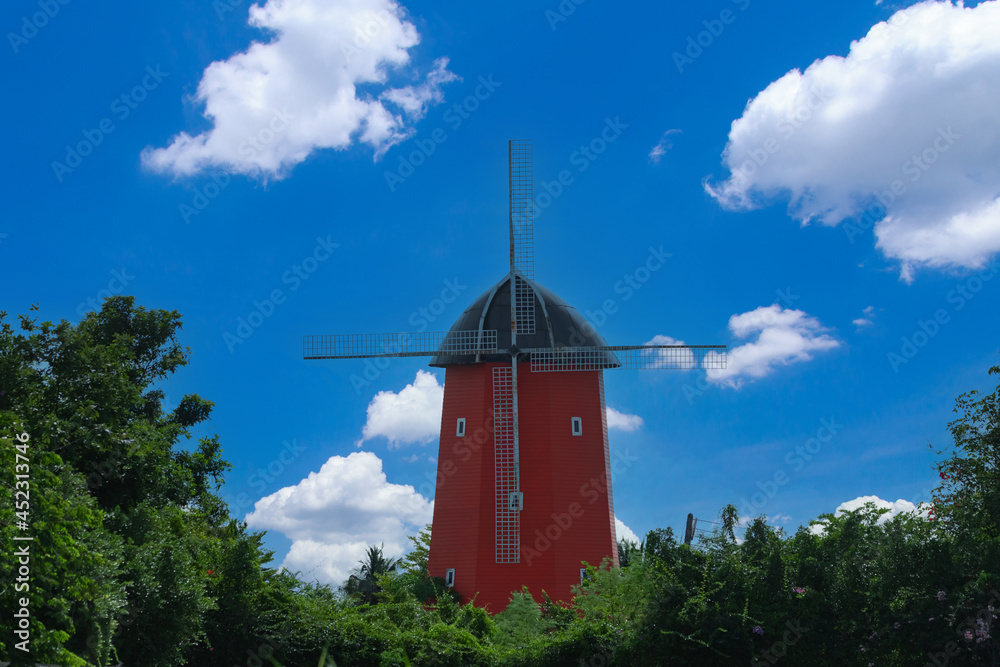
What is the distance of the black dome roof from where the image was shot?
23.7 meters

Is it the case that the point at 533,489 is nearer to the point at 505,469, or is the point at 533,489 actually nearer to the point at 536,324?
the point at 505,469

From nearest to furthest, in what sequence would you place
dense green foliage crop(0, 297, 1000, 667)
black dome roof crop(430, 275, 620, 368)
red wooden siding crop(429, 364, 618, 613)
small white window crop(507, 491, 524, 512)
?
dense green foliage crop(0, 297, 1000, 667), red wooden siding crop(429, 364, 618, 613), small white window crop(507, 491, 524, 512), black dome roof crop(430, 275, 620, 368)

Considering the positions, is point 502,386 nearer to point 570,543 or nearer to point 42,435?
point 570,543

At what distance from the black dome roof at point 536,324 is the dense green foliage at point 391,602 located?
8.12 m

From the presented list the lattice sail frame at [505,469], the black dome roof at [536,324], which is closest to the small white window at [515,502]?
the lattice sail frame at [505,469]

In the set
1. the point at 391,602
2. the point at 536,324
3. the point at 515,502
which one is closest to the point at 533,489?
the point at 515,502

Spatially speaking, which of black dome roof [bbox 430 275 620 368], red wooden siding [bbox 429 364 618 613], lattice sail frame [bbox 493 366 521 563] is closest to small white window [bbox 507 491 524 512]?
lattice sail frame [bbox 493 366 521 563]

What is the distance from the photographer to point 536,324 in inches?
942

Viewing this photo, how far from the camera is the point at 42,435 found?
1307 centimetres

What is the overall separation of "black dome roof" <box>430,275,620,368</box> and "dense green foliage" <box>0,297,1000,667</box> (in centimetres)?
812

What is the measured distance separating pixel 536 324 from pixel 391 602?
923cm

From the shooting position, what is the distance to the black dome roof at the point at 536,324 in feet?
77.8

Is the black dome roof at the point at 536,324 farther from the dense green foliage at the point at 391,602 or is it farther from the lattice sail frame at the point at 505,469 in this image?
the dense green foliage at the point at 391,602

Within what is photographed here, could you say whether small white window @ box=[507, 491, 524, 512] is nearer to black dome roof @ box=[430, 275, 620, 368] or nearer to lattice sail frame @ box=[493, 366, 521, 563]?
lattice sail frame @ box=[493, 366, 521, 563]
